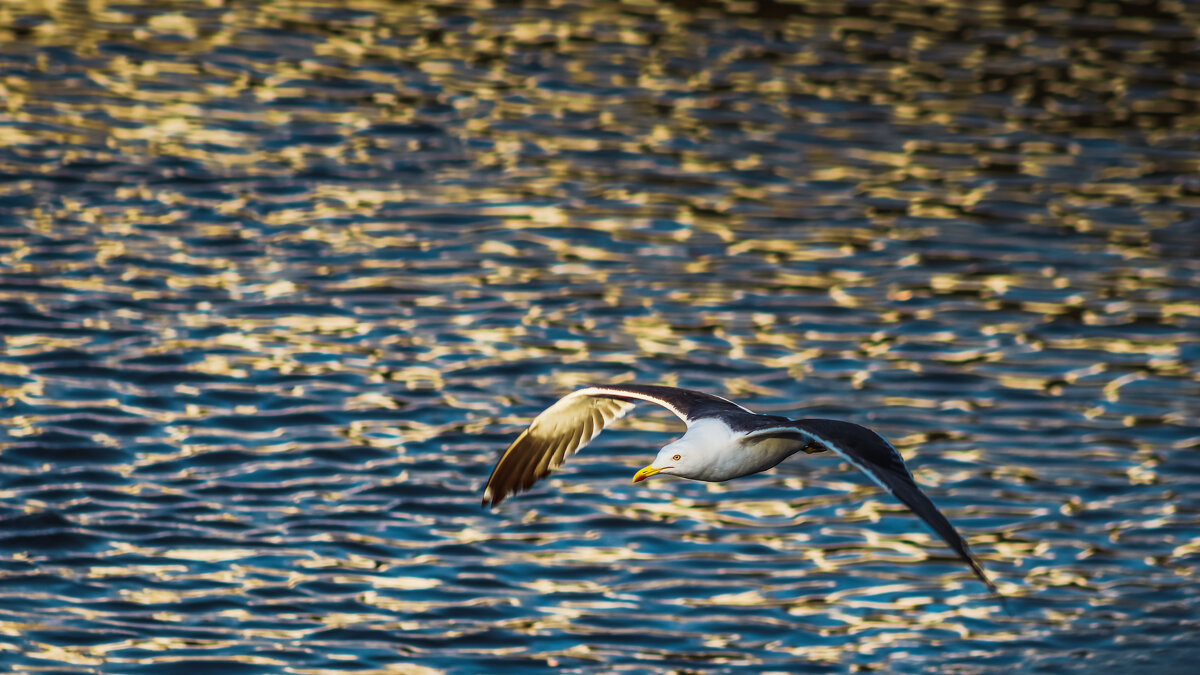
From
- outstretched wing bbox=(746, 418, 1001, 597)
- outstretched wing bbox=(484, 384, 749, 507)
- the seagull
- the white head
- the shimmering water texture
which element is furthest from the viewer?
the shimmering water texture

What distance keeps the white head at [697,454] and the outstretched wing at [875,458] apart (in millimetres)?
183

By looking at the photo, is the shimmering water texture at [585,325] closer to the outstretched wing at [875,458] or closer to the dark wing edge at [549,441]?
the dark wing edge at [549,441]

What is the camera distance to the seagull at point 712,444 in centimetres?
810

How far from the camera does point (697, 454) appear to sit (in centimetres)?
930

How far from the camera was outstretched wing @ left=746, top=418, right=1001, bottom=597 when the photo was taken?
763cm

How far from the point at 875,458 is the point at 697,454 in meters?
1.18

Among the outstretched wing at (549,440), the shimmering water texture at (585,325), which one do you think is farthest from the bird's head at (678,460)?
the shimmering water texture at (585,325)

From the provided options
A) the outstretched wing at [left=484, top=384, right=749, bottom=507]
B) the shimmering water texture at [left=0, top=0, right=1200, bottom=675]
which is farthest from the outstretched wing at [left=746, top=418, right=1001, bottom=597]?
the shimmering water texture at [left=0, top=0, right=1200, bottom=675]

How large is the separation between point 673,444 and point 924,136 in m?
13.7

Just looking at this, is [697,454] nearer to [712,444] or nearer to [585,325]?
[712,444]

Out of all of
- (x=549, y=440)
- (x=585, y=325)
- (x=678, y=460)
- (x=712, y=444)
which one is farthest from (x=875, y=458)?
(x=585, y=325)

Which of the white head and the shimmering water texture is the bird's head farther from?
the shimmering water texture

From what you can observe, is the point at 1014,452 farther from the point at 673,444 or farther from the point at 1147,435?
the point at 673,444

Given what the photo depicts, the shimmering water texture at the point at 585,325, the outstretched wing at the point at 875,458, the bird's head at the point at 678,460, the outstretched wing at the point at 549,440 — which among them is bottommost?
the shimmering water texture at the point at 585,325
